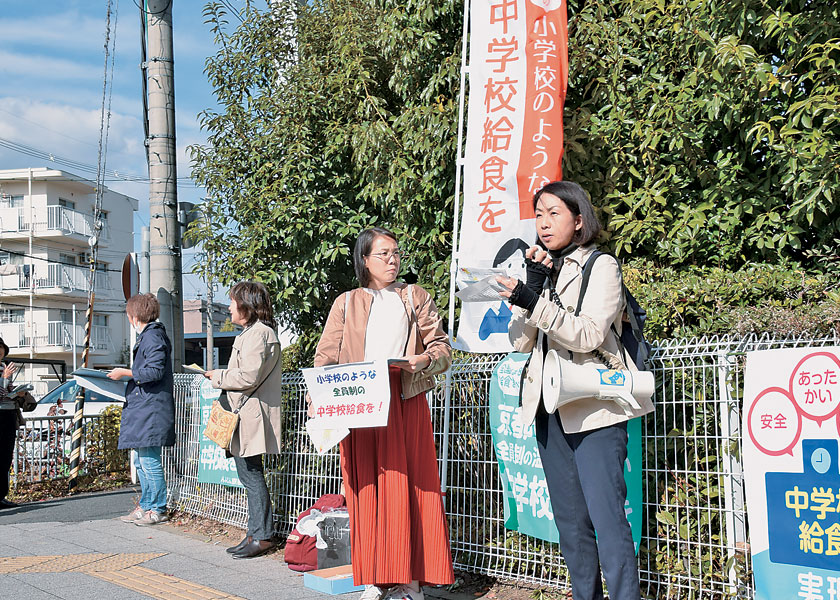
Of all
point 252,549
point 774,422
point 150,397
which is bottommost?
point 252,549

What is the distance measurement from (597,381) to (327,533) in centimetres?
266

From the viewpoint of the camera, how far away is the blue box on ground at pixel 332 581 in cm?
456

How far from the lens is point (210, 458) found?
6.70 m

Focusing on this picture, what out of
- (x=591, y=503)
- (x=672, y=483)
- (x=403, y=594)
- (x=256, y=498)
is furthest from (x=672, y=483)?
(x=256, y=498)

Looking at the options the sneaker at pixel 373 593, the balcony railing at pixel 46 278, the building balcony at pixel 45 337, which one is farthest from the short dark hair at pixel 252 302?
the balcony railing at pixel 46 278

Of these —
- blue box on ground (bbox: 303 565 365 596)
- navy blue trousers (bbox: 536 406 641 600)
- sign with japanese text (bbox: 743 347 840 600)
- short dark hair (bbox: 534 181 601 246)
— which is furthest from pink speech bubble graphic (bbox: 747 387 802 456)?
blue box on ground (bbox: 303 565 365 596)

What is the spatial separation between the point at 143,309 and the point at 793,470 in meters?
5.57

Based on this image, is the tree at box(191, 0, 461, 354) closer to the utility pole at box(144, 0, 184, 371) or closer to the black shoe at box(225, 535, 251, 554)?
the utility pole at box(144, 0, 184, 371)

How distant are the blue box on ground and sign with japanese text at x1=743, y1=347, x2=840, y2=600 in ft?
7.69

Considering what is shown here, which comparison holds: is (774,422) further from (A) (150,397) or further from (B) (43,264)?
(B) (43,264)

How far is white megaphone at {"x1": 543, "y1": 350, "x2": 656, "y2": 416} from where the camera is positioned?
3.05 meters

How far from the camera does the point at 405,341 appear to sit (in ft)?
13.6

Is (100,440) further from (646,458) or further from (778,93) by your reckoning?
(778,93)

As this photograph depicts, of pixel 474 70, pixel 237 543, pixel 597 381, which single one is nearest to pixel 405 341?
pixel 597 381
